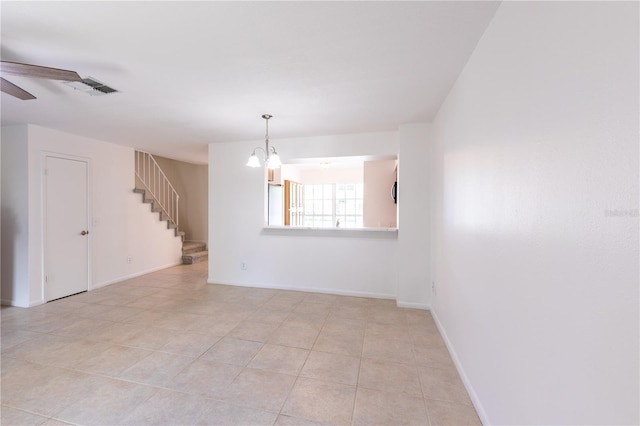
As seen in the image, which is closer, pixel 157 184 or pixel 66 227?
pixel 66 227

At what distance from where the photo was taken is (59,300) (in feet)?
12.5

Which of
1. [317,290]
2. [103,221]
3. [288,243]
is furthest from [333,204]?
[103,221]

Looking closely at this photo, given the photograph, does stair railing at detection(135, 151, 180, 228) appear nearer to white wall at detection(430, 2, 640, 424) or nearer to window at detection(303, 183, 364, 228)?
window at detection(303, 183, 364, 228)

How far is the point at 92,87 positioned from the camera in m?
2.36

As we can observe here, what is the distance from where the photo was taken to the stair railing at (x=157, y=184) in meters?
5.79

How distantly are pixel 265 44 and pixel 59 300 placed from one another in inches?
184

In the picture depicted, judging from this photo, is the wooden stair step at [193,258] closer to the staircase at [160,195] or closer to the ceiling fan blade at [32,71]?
the staircase at [160,195]

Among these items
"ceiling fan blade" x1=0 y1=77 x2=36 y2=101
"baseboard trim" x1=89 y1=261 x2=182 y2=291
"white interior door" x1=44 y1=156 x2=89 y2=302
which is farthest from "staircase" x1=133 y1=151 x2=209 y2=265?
"ceiling fan blade" x1=0 y1=77 x2=36 y2=101

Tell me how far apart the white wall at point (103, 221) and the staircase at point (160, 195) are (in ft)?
0.61

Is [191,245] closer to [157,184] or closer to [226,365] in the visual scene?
[157,184]

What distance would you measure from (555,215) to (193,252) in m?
7.05

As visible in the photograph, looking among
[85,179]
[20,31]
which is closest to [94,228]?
[85,179]

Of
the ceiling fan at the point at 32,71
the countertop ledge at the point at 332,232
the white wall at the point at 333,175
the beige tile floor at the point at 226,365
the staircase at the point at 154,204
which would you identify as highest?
the white wall at the point at 333,175

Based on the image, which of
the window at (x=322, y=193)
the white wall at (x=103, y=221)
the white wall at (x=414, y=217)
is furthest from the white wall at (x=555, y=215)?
the white wall at (x=103, y=221)
